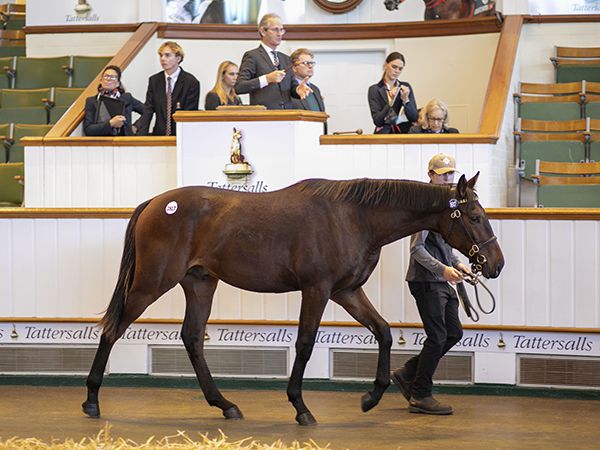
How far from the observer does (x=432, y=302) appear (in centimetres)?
730

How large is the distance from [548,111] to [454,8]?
219 cm

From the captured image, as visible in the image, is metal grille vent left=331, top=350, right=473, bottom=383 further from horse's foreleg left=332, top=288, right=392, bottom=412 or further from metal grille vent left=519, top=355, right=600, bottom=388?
horse's foreleg left=332, top=288, right=392, bottom=412

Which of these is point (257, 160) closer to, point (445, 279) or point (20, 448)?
point (445, 279)

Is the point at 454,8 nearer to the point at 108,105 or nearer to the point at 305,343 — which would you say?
the point at 108,105

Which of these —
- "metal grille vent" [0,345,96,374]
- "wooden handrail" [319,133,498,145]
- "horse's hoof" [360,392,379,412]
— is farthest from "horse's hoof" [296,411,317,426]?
"wooden handrail" [319,133,498,145]

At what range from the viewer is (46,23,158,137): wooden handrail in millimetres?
9898

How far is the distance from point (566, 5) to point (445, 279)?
6.79m

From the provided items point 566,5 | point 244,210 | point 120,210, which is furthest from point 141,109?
point 566,5

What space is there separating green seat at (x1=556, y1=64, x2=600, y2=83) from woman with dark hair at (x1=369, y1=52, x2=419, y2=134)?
2898mm

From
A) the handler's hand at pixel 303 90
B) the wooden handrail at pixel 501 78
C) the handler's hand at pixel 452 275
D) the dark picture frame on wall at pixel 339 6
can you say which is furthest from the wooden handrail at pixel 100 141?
the dark picture frame on wall at pixel 339 6

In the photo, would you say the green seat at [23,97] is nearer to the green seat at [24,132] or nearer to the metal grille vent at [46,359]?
the green seat at [24,132]

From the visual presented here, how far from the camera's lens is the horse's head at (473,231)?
6.87 metres

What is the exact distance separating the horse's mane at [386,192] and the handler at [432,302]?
0.29 meters

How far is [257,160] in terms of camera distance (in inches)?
337
